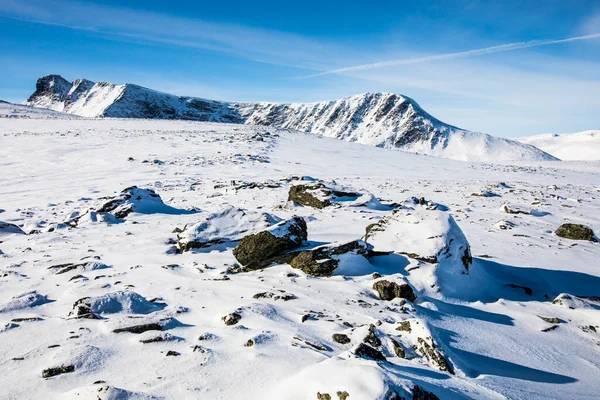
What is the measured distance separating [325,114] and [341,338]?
166 meters

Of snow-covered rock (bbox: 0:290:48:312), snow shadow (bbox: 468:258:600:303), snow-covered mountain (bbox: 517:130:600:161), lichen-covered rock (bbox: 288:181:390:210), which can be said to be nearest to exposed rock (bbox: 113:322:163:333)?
snow-covered rock (bbox: 0:290:48:312)

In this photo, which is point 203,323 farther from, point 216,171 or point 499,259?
point 216,171

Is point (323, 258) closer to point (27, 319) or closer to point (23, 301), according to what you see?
point (27, 319)

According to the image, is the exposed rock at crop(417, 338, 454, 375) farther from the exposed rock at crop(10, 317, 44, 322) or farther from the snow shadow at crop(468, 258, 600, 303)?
the exposed rock at crop(10, 317, 44, 322)

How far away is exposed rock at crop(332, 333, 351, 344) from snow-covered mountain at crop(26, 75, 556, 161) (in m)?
104

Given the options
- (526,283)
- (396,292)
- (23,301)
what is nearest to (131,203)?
(23,301)

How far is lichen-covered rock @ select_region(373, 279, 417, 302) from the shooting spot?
604cm

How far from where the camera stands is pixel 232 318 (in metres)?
4.87

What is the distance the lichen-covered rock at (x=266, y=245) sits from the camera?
7449mm

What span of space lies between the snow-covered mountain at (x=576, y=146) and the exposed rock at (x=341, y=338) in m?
155

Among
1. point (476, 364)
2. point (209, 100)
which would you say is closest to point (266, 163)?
point (476, 364)

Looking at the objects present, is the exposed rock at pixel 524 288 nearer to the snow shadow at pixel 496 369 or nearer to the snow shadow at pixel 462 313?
the snow shadow at pixel 462 313

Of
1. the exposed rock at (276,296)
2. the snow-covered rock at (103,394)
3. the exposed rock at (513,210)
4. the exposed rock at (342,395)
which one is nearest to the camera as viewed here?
the exposed rock at (342,395)

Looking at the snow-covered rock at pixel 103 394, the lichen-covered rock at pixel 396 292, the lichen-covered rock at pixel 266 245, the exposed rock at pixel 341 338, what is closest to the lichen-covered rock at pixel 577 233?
Result: the lichen-covered rock at pixel 396 292
